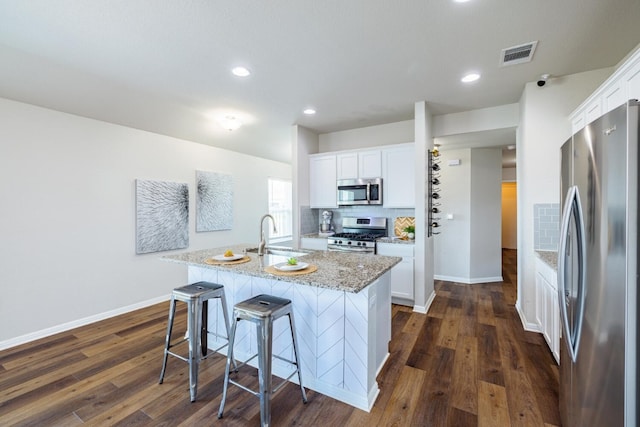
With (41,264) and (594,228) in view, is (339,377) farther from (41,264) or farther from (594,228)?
(41,264)

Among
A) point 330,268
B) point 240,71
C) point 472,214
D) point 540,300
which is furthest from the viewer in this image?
point 472,214

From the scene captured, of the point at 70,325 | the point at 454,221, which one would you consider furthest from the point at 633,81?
the point at 70,325

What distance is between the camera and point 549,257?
265 centimetres

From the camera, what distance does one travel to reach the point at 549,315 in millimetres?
2594

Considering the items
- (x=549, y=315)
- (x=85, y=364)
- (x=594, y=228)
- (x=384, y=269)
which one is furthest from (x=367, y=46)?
(x=85, y=364)

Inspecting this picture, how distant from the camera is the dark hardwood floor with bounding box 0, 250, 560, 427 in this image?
1.90m

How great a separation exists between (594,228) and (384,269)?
1170mm

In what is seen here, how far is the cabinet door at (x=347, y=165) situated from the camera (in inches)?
176

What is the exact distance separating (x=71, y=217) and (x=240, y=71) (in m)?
2.59

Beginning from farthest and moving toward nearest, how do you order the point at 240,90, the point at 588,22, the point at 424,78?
the point at 240,90
the point at 424,78
the point at 588,22

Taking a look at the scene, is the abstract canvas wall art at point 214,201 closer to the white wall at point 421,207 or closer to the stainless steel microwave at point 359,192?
the stainless steel microwave at point 359,192

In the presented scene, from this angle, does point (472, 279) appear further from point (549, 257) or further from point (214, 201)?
point (214, 201)

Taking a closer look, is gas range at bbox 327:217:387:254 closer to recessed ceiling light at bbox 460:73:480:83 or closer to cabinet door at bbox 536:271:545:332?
cabinet door at bbox 536:271:545:332

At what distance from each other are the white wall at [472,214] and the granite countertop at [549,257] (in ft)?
7.22
